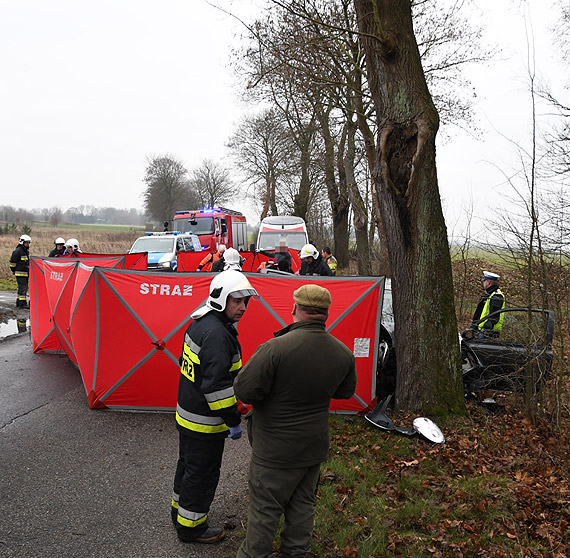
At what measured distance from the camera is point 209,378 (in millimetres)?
3445

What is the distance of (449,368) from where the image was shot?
618 cm

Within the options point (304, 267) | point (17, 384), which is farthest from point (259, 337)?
point (304, 267)

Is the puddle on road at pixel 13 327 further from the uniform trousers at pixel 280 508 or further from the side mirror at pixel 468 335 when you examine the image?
the uniform trousers at pixel 280 508

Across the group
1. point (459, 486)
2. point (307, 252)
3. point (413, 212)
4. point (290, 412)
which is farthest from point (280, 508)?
point (307, 252)

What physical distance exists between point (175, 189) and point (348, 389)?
59.6 m

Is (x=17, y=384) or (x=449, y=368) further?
(x=17, y=384)

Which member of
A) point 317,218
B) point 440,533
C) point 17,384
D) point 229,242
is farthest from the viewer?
point 317,218

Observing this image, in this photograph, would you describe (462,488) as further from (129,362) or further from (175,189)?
(175,189)

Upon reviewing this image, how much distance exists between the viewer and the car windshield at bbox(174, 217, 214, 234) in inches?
982

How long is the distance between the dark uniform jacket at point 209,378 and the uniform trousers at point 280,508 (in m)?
0.49

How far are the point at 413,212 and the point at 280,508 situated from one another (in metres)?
3.98

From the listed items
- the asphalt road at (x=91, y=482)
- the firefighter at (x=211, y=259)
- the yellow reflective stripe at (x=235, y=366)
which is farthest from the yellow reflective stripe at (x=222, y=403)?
the firefighter at (x=211, y=259)

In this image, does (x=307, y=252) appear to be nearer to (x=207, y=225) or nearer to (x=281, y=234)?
(x=281, y=234)

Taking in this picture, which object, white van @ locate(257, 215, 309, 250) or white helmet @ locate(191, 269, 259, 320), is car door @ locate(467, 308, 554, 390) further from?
white van @ locate(257, 215, 309, 250)
